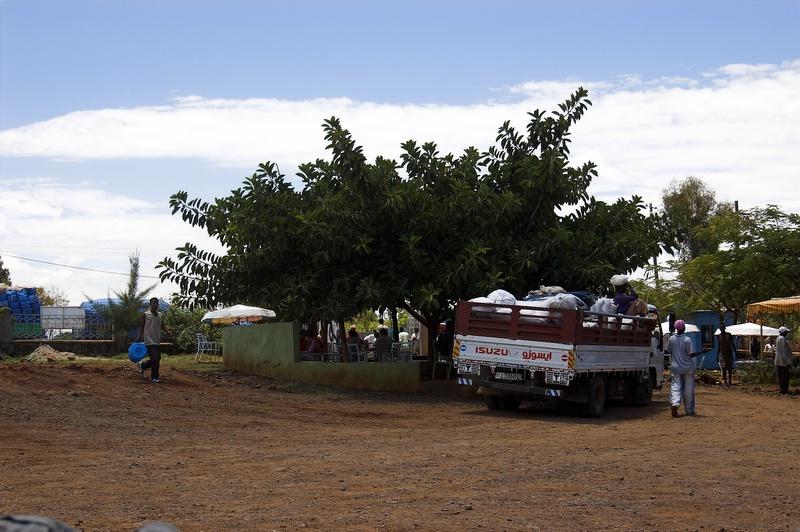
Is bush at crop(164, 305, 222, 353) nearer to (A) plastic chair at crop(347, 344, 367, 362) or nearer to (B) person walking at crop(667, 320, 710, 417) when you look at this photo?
(A) plastic chair at crop(347, 344, 367, 362)

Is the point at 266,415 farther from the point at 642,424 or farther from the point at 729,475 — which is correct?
the point at 729,475

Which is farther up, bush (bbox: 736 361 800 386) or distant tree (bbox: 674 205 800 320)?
distant tree (bbox: 674 205 800 320)

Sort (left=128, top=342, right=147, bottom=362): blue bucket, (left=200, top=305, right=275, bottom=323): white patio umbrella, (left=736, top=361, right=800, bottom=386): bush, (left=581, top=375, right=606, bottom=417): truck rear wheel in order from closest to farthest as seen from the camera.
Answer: (left=581, top=375, right=606, bottom=417): truck rear wheel
(left=128, top=342, right=147, bottom=362): blue bucket
(left=736, top=361, right=800, bottom=386): bush
(left=200, top=305, right=275, bottom=323): white patio umbrella

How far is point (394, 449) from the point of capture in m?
13.4

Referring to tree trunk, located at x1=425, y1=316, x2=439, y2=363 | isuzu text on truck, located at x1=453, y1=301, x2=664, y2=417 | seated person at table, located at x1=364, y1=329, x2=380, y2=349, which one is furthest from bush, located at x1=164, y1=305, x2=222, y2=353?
isuzu text on truck, located at x1=453, y1=301, x2=664, y2=417

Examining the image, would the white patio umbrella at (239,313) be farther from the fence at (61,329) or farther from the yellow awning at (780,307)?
the yellow awning at (780,307)

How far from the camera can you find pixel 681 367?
19.4 meters

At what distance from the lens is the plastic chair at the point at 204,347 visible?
3794 centimetres

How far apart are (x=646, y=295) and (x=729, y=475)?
4487 cm

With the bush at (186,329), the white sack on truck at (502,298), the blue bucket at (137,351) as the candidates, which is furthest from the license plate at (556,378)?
the bush at (186,329)

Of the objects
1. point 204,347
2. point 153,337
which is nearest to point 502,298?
point 153,337

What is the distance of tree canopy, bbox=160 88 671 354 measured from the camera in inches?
938

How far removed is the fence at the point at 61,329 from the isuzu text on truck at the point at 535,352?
27.1 meters

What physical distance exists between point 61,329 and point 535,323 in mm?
32388
